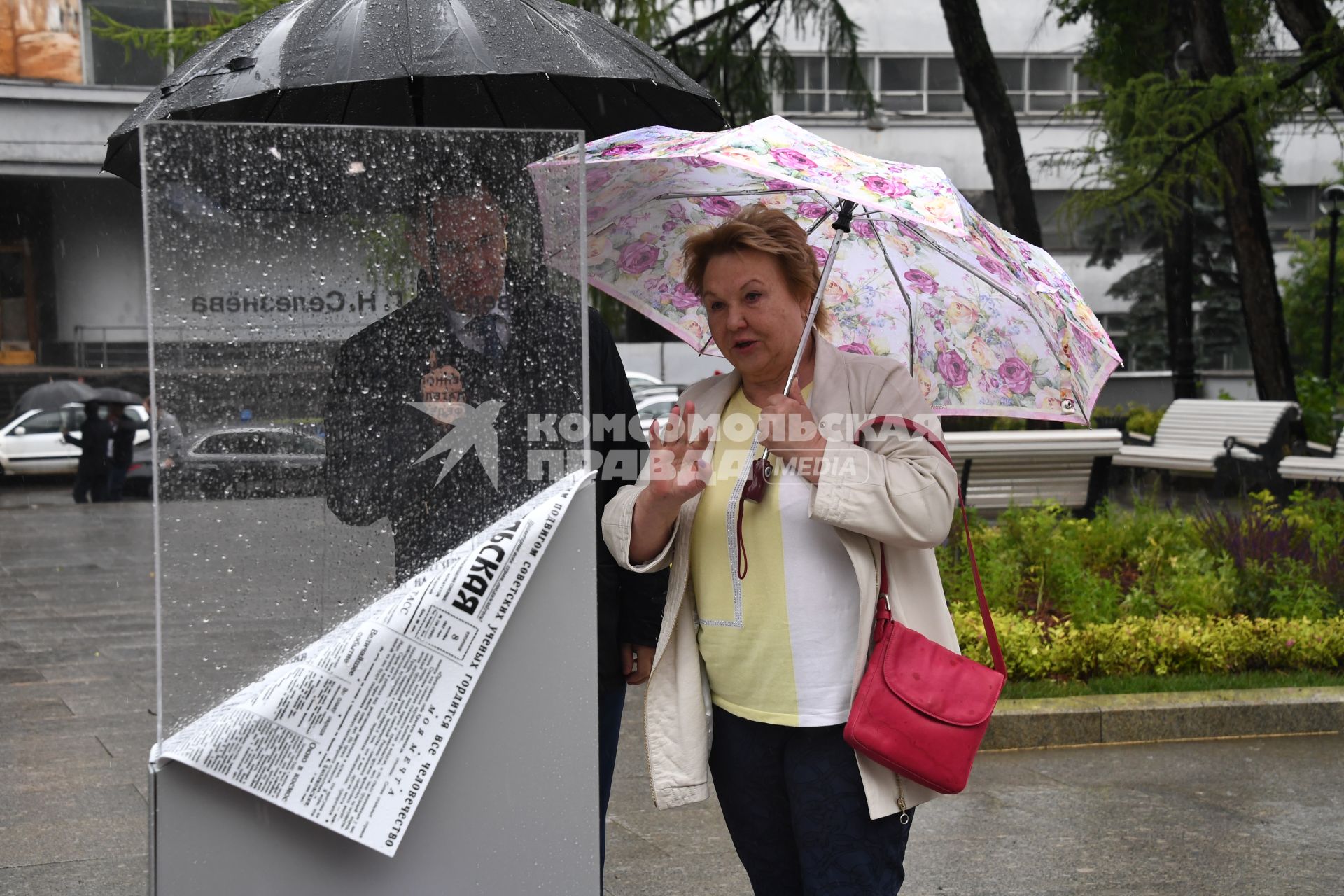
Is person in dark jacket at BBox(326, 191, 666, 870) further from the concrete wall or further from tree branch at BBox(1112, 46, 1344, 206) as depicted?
the concrete wall

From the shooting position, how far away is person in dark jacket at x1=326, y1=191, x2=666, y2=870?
205cm

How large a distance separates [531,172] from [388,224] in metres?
0.23

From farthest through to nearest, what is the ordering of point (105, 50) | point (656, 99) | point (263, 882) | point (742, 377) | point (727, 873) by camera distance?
point (105, 50) → point (727, 873) → point (656, 99) → point (742, 377) → point (263, 882)

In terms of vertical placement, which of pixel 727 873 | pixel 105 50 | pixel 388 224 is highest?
pixel 105 50

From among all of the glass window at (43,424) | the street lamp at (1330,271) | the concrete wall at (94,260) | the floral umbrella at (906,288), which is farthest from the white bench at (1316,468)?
the concrete wall at (94,260)

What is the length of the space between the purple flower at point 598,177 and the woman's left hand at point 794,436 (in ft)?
2.39

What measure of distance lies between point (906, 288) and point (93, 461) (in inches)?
694

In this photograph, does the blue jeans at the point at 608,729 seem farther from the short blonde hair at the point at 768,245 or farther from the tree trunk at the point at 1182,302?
the tree trunk at the point at 1182,302

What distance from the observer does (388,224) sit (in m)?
2.07

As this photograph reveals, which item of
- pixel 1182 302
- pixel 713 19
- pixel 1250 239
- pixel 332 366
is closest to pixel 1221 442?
pixel 1250 239

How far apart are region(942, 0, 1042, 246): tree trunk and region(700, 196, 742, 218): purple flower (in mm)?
8906

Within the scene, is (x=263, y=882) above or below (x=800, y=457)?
below

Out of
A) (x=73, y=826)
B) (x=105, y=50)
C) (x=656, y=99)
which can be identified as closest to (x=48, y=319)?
(x=105, y=50)

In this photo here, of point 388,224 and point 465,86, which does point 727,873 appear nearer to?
point 465,86
